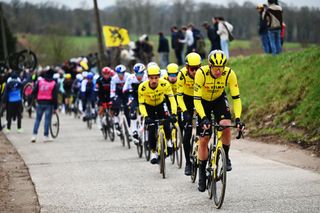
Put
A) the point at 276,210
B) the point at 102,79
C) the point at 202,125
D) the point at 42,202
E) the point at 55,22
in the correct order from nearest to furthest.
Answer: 1. the point at 276,210
2. the point at 202,125
3. the point at 42,202
4. the point at 102,79
5. the point at 55,22

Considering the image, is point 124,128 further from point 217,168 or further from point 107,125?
point 217,168

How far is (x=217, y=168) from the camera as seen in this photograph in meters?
9.61

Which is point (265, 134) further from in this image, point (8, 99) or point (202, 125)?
point (8, 99)

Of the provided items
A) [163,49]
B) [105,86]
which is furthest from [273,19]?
[163,49]

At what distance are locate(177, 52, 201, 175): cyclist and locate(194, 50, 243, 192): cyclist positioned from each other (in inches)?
57.4

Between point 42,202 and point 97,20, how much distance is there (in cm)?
2518

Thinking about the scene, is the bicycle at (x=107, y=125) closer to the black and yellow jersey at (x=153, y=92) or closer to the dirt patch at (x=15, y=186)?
the dirt patch at (x=15, y=186)

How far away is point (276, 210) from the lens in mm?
9039

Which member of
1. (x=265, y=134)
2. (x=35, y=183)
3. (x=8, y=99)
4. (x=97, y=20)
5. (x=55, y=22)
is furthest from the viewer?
(x=55, y=22)

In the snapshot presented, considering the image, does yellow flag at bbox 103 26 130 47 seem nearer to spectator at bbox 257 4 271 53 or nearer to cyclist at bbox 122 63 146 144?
spectator at bbox 257 4 271 53

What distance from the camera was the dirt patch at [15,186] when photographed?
1041cm

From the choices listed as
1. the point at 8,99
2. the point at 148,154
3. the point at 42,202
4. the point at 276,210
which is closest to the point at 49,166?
the point at 148,154

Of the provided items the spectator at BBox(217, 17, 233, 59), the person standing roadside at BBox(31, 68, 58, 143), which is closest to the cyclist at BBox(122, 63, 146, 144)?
the person standing roadside at BBox(31, 68, 58, 143)

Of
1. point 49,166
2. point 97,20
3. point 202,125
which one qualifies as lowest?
point 49,166
